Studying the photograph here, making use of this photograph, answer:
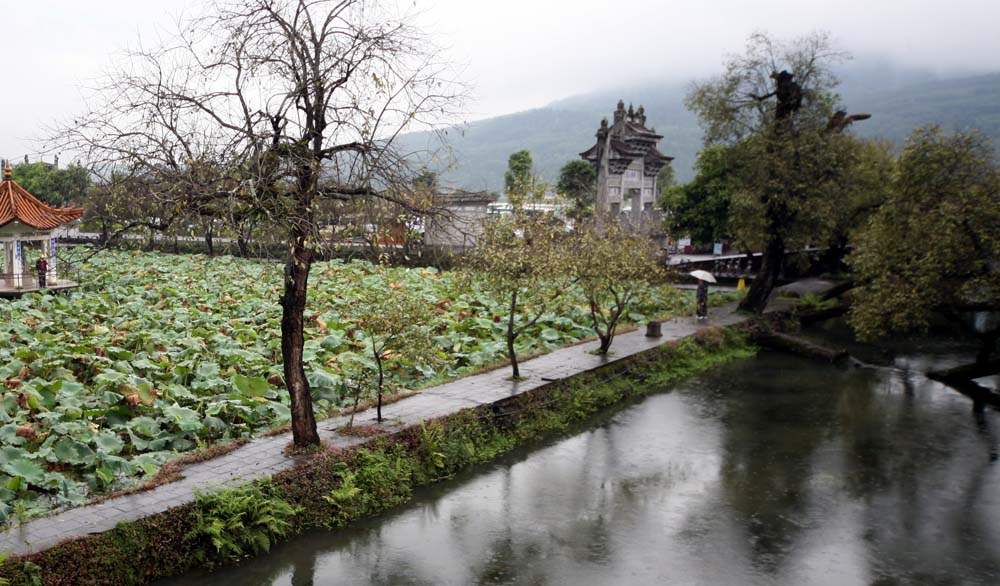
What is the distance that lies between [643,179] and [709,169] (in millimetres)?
7106

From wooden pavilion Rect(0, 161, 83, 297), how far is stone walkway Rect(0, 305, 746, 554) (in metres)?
16.5

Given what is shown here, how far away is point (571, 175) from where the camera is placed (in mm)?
54250

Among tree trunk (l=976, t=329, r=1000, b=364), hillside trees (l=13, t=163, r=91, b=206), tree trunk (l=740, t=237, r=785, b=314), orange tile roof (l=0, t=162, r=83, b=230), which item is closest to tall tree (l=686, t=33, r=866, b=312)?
tree trunk (l=740, t=237, r=785, b=314)

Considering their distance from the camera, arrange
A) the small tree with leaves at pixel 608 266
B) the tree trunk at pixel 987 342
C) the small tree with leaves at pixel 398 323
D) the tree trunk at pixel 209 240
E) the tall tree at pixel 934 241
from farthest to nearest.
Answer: the tree trunk at pixel 987 342
the small tree with leaves at pixel 608 266
the tall tree at pixel 934 241
the small tree with leaves at pixel 398 323
the tree trunk at pixel 209 240

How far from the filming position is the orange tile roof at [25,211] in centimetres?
2452

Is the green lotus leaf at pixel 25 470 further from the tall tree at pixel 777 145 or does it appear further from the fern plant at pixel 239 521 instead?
the tall tree at pixel 777 145

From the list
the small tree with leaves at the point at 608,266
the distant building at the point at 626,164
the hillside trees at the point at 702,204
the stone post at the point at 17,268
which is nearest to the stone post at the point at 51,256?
the stone post at the point at 17,268

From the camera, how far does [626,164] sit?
132 feet

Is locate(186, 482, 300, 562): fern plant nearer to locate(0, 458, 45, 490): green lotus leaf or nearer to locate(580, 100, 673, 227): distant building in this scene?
locate(0, 458, 45, 490): green lotus leaf

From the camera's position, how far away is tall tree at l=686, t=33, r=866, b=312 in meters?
23.2

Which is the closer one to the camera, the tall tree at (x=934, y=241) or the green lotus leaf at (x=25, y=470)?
the green lotus leaf at (x=25, y=470)

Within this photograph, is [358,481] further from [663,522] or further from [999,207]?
[999,207]

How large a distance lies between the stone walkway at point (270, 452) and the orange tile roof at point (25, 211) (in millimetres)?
17916

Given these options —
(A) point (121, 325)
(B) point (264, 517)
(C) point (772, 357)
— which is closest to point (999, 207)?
(C) point (772, 357)
